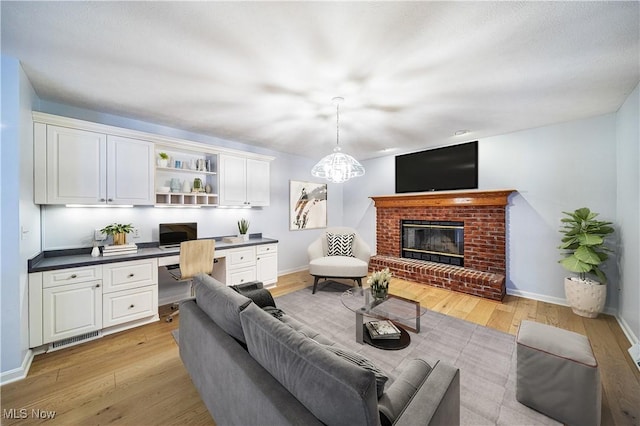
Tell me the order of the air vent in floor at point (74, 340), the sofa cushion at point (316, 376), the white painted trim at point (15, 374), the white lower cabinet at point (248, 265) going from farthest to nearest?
the white lower cabinet at point (248, 265), the air vent in floor at point (74, 340), the white painted trim at point (15, 374), the sofa cushion at point (316, 376)

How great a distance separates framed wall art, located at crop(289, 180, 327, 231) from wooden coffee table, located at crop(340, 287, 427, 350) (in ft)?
8.38

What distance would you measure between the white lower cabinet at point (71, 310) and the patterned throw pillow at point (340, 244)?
9.93 ft

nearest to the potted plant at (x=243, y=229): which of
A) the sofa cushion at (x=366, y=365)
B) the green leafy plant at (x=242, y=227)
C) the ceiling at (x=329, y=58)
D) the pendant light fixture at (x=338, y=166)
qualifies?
the green leafy plant at (x=242, y=227)

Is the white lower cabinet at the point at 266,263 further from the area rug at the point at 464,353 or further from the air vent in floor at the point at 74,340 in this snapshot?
the air vent in floor at the point at 74,340

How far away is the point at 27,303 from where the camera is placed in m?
2.05

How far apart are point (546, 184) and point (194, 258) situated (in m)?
4.84

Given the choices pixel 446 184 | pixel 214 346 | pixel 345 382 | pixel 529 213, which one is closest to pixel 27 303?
pixel 214 346

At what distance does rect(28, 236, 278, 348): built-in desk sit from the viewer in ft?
6.98

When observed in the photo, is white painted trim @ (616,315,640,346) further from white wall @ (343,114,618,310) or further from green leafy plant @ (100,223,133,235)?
green leafy plant @ (100,223,133,235)

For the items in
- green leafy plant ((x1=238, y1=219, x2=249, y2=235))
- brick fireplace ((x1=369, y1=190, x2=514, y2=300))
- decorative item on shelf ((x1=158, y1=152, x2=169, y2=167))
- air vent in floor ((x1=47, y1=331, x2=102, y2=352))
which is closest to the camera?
air vent in floor ((x1=47, y1=331, x2=102, y2=352))

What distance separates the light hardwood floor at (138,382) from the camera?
1543 mm

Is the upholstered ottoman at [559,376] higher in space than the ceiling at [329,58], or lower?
lower

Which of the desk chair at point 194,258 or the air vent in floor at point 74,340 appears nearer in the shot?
the air vent in floor at point 74,340

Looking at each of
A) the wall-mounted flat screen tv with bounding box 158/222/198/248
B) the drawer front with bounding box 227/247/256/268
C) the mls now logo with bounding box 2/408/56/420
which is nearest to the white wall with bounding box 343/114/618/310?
the drawer front with bounding box 227/247/256/268
